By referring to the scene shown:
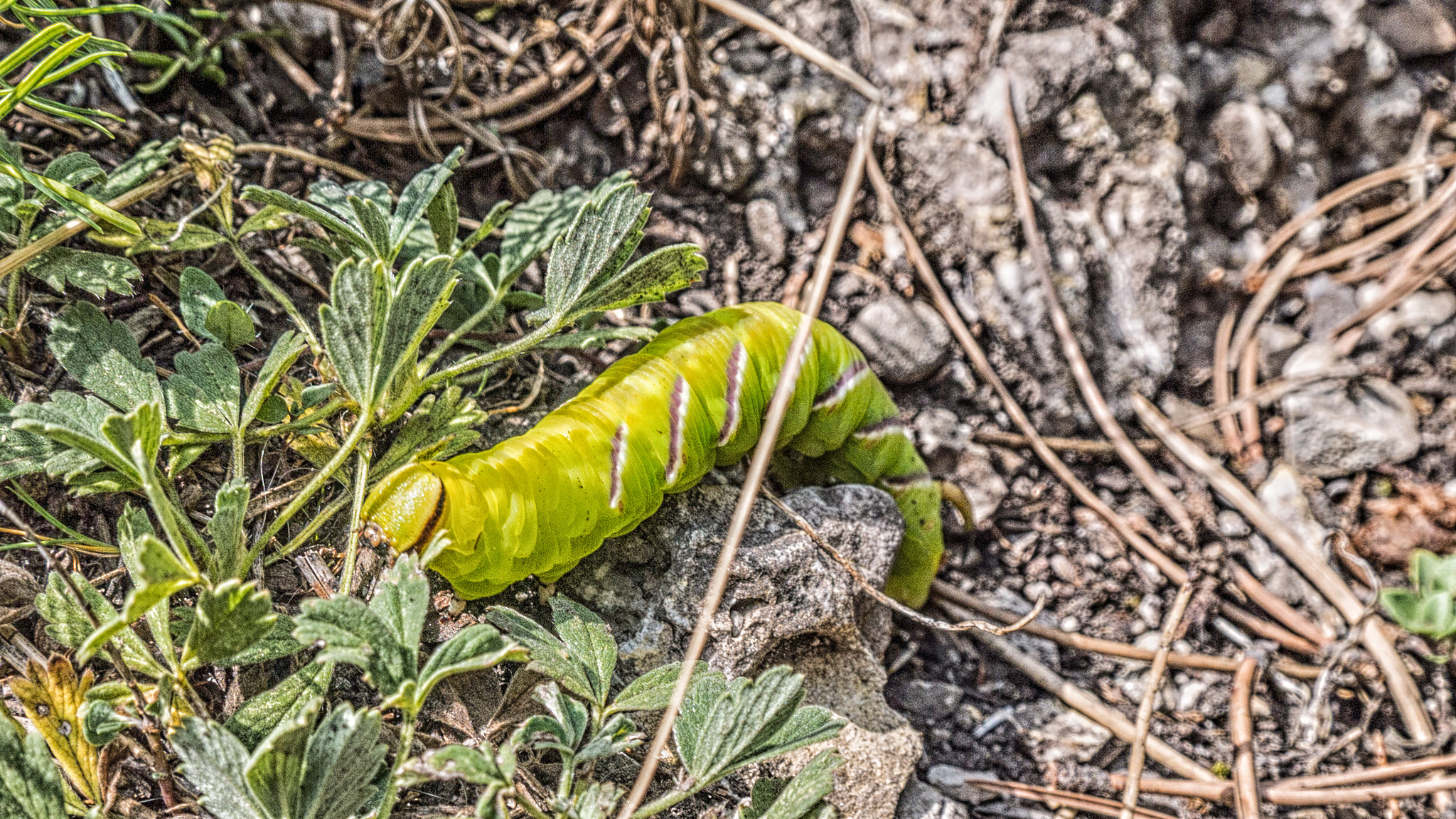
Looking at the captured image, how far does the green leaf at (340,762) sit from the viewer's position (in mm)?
1200

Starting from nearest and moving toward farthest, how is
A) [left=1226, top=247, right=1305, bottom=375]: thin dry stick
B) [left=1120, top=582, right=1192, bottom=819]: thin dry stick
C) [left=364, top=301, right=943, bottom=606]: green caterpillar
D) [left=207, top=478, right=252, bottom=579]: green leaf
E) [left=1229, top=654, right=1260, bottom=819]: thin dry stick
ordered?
[left=207, top=478, right=252, bottom=579]: green leaf, [left=364, top=301, right=943, bottom=606]: green caterpillar, [left=1120, top=582, right=1192, bottom=819]: thin dry stick, [left=1229, top=654, right=1260, bottom=819]: thin dry stick, [left=1226, top=247, right=1305, bottom=375]: thin dry stick

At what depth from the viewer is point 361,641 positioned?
1.21m

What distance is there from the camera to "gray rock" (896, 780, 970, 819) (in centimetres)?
183

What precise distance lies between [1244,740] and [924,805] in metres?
0.95

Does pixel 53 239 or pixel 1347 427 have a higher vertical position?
pixel 53 239

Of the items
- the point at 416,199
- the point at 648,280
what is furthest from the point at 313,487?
the point at 648,280

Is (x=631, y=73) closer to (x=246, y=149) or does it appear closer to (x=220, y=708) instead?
(x=246, y=149)

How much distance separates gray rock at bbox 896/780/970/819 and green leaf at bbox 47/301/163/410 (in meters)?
1.57

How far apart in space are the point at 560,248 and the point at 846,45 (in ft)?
5.46

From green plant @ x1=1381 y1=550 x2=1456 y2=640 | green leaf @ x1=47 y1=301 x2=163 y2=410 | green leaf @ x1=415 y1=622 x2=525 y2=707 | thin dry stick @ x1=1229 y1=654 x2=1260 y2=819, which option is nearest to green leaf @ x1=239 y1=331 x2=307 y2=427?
green leaf @ x1=47 y1=301 x2=163 y2=410

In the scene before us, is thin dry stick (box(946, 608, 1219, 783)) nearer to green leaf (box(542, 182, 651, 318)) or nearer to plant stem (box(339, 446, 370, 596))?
green leaf (box(542, 182, 651, 318))

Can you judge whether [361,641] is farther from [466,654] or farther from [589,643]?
[589,643]

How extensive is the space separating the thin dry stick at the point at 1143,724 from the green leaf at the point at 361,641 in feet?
5.12

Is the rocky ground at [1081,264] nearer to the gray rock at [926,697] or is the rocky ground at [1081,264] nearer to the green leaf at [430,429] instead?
the gray rock at [926,697]
